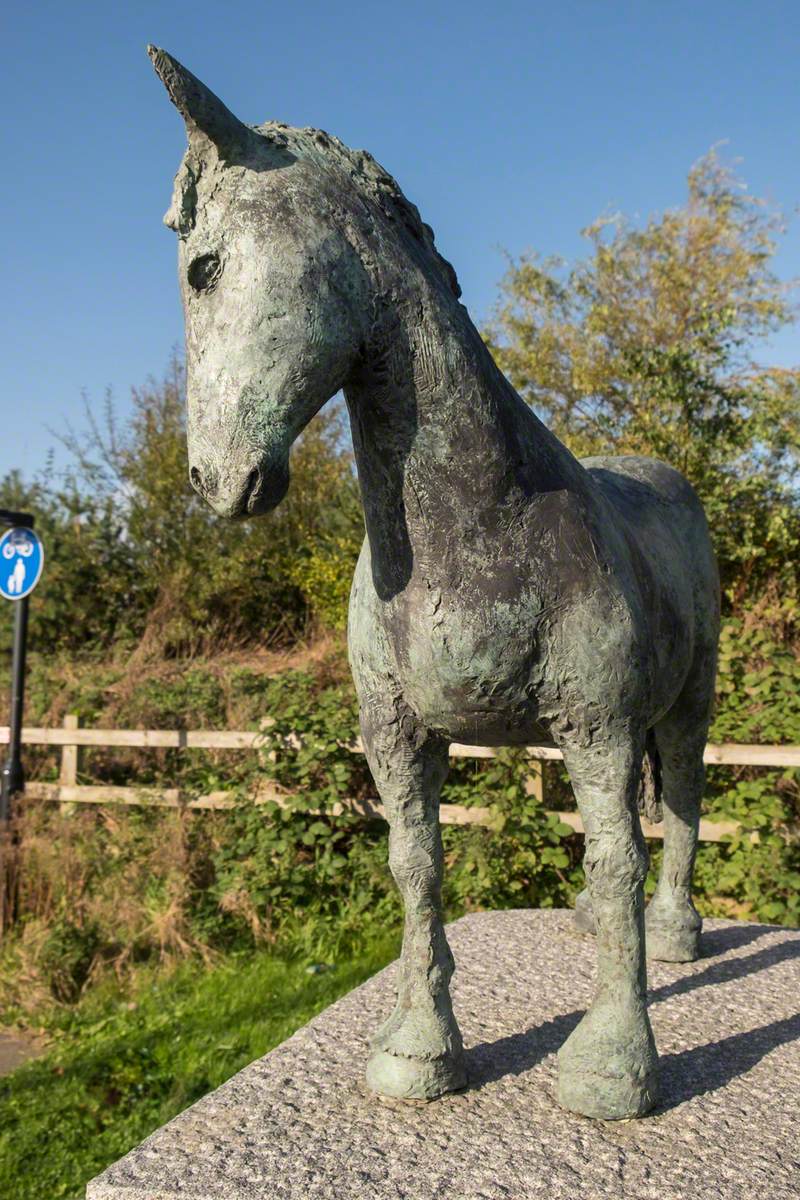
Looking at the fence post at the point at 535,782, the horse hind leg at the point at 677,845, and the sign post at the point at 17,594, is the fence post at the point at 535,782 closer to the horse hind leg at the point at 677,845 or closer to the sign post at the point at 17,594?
the horse hind leg at the point at 677,845

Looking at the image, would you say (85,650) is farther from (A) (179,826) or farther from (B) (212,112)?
(B) (212,112)

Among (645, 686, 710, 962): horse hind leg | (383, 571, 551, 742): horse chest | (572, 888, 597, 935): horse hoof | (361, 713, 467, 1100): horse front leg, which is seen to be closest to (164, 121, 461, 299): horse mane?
(383, 571, 551, 742): horse chest

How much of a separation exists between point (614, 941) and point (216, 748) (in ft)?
14.9

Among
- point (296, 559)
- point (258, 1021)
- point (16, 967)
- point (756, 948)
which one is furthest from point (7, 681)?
point (756, 948)

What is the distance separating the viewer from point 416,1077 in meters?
2.44

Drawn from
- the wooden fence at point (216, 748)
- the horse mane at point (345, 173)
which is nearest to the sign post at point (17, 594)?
the wooden fence at point (216, 748)

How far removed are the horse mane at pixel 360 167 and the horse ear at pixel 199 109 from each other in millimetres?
105

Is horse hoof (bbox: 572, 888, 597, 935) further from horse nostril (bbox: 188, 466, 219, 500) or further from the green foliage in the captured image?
the green foliage

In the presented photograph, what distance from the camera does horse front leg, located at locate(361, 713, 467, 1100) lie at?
7.97 feet

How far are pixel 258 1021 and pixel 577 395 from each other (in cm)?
1199

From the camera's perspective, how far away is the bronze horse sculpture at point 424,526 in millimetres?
1761

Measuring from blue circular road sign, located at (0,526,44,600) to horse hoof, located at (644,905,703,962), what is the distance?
15.2 feet

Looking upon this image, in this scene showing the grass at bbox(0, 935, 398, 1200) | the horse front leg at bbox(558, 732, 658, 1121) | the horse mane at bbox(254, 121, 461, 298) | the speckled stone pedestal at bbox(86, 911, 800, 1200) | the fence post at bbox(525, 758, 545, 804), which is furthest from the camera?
the fence post at bbox(525, 758, 545, 804)

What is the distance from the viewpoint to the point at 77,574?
12.9 metres
